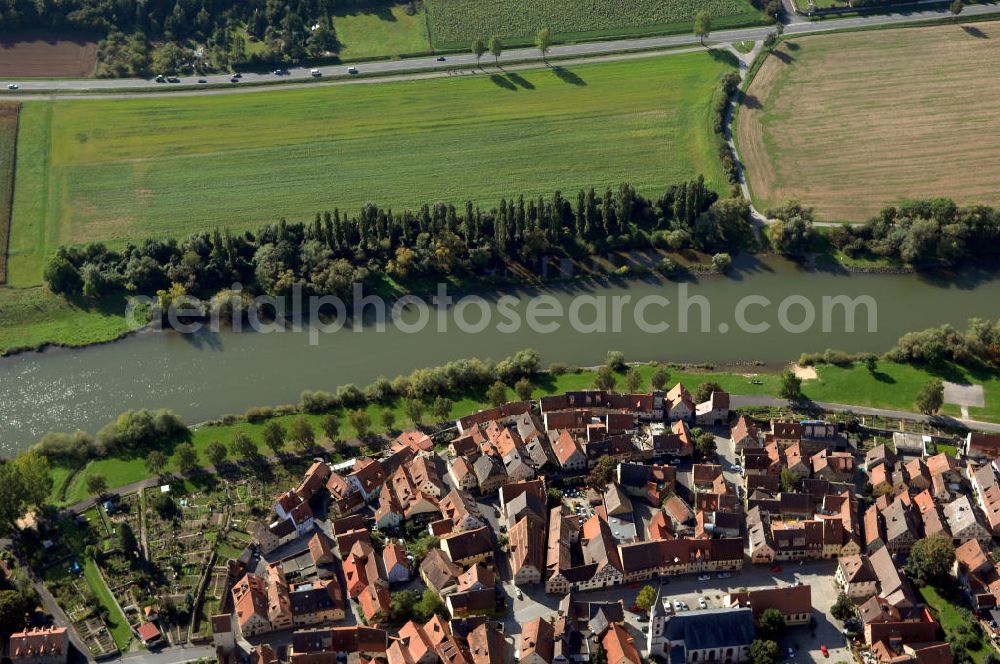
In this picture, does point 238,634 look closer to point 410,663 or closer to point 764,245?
Result: point 410,663

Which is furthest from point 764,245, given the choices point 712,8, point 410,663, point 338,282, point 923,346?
point 410,663

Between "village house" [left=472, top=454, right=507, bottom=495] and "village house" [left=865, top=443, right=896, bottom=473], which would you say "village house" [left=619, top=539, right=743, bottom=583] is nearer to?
"village house" [left=472, top=454, right=507, bottom=495]

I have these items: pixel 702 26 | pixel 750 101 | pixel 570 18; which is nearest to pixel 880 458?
pixel 750 101

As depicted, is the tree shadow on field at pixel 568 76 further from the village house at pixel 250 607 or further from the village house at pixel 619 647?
the village house at pixel 619 647

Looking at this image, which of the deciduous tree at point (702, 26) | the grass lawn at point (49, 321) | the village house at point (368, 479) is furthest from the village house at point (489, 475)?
the deciduous tree at point (702, 26)

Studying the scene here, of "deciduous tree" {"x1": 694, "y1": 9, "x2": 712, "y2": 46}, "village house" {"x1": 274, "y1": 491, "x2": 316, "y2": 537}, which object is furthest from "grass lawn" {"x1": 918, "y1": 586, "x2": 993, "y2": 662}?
"deciduous tree" {"x1": 694, "y1": 9, "x2": 712, "y2": 46}
